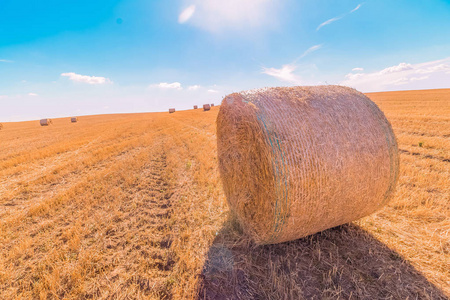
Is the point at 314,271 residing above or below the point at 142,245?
below

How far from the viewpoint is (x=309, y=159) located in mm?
2914

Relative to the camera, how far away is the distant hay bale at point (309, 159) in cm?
290

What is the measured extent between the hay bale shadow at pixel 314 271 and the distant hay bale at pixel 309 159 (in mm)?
358

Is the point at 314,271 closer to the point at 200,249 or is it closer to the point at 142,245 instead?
the point at 200,249

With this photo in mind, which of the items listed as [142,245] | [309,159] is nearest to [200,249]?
[142,245]

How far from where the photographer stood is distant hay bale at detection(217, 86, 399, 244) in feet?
9.52

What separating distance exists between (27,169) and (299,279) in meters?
11.8

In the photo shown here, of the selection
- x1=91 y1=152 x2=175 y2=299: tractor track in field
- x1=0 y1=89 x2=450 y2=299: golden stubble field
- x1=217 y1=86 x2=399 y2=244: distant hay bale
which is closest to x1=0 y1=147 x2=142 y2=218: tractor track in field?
x1=0 y1=89 x2=450 y2=299: golden stubble field

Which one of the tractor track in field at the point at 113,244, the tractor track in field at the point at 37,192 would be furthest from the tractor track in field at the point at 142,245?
the tractor track in field at the point at 37,192

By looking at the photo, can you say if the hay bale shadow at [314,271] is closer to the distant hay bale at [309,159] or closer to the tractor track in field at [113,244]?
the distant hay bale at [309,159]

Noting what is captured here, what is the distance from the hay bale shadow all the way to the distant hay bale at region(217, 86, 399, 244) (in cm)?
36

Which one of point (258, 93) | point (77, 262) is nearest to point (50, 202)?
point (77, 262)

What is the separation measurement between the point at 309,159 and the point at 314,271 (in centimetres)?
166

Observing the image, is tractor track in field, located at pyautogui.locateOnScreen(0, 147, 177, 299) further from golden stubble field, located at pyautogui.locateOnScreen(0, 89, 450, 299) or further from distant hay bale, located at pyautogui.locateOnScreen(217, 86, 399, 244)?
distant hay bale, located at pyautogui.locateOnScreen(217, 86, 399, 244)
